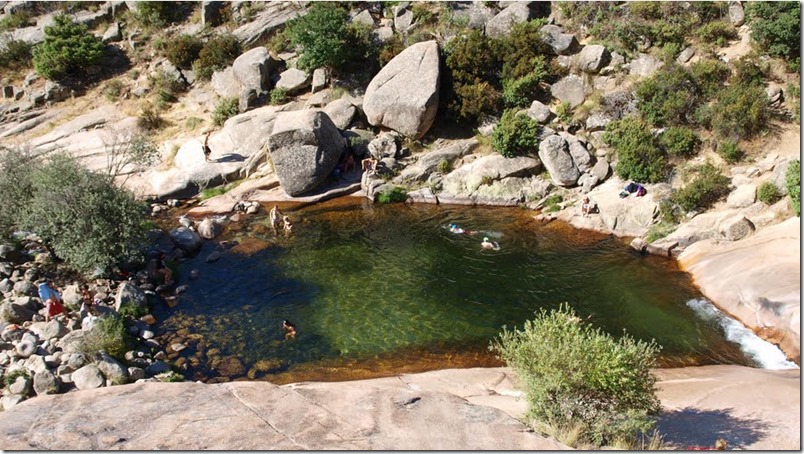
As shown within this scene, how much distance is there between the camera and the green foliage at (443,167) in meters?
33.5

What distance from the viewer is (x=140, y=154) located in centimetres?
3316

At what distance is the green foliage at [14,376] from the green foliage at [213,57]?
31937 millimetres

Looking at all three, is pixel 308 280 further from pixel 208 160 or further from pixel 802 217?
pixel 802 217

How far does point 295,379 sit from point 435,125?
23.9 meters

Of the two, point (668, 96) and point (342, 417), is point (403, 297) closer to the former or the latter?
point (342, 417)

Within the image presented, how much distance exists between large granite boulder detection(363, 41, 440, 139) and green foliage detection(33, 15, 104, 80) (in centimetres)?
2532

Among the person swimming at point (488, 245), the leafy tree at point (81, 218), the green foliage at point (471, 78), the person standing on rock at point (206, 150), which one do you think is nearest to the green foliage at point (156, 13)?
the person standing on rock at point (206, 150)

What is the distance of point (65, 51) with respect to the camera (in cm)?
4228

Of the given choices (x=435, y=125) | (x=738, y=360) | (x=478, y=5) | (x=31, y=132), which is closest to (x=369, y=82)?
(x=435, y=125)

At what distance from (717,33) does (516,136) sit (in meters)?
14.6

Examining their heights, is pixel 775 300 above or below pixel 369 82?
below

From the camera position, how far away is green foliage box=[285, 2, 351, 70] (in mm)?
37812

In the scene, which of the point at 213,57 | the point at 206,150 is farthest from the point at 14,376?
the point at 213,57

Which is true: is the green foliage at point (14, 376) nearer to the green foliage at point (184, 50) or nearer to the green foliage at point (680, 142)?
the green foliage at point (680, 142)
